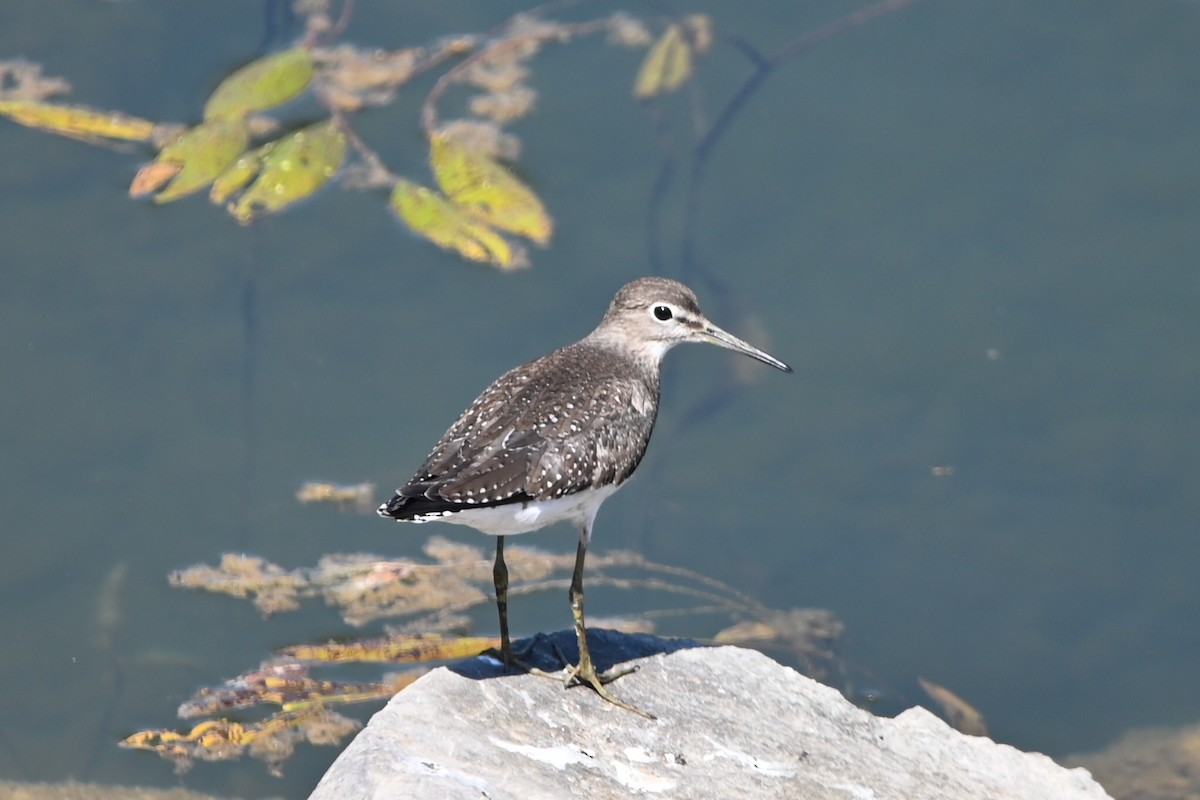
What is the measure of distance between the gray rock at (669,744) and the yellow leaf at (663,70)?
540cm

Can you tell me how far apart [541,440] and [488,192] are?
4.28m

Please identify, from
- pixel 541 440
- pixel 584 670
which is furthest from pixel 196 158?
pixel 584 670

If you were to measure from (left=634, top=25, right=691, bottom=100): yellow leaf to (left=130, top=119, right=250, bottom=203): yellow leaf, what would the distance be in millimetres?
2925

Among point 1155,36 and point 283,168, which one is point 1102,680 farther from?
point 283,168

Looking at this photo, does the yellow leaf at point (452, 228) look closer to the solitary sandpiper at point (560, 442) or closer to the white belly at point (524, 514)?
the solitary sandpiper at point (560, 442)

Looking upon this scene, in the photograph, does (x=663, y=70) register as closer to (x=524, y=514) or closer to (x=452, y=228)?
(x=452, y=228)

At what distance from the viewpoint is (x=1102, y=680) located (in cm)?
873

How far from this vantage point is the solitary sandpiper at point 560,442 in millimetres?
6090

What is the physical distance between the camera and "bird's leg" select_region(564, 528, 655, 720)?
6.43m

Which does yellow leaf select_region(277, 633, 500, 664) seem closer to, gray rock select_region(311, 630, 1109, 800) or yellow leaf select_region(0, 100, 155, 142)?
gray rock select_region(311, 630, 1109, 800)

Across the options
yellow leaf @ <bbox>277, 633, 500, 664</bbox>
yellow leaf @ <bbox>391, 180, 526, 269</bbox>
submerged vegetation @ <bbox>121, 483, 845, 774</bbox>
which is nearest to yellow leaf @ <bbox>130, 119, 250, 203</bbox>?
yellow leaf @ <bbox>391, 180, 526, 269</bbox>

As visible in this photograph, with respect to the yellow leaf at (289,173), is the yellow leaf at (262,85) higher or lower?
higher

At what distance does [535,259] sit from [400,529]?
2.24 m

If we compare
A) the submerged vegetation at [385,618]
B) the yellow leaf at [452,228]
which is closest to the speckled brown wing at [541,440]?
the submerged vegetation at [385,618]
